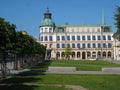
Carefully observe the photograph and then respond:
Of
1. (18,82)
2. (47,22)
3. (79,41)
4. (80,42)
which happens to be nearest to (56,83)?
(18,82)

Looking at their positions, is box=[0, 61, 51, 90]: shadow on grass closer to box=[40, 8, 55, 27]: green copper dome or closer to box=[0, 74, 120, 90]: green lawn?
box=[0, 74, 120, 90]: green lawn

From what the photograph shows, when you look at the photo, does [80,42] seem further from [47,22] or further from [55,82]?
[55,82]

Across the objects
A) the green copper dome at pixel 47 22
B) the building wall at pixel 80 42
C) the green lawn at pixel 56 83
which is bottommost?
the green lawn at pixel 56 83

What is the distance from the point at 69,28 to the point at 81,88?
13996 centimetres

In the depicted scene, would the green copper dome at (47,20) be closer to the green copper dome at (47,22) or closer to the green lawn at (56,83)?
the green copper dome at (47,22)

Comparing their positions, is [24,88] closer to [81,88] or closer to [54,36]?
[81,88]

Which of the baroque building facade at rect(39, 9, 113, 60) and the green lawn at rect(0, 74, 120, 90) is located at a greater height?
A: the baroque building facade at rect(39, 9, 113, 60)

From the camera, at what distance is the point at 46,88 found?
19.3 metres

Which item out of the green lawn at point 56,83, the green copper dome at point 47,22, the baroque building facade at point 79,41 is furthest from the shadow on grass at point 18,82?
the green copper dome at point 47,22

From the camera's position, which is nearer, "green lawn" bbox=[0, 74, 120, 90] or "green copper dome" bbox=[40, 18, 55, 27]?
"green lawn" bbox=[0, 74, 120, 90]

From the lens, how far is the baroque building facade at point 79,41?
155 metres

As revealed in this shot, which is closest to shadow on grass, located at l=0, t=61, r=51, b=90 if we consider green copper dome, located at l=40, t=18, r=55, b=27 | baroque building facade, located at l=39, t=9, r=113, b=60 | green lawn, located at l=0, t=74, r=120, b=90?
green lawn, located at l=0, t=74, r=120, b=90

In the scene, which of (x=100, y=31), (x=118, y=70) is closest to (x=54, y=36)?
(x=100, y=31)

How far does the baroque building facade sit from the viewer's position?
154750 millimetres
